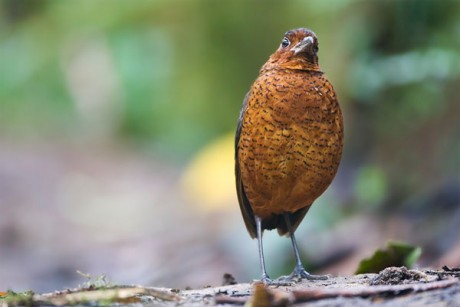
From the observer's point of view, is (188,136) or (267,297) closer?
(267,297)

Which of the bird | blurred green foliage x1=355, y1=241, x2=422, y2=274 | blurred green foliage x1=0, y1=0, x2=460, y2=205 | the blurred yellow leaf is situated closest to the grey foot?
the bird

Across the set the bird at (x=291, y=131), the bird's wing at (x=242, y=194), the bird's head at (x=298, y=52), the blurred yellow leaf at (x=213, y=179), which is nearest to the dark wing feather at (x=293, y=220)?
the bird's wing at (x=242, y=194)

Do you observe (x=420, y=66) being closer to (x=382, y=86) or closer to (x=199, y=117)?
(x=382, y=86)

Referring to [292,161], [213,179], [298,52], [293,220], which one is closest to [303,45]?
[298,52]

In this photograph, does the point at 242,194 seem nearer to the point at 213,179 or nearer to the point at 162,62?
the point at 213,179

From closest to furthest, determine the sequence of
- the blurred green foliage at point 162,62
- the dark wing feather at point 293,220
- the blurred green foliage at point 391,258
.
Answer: the blurred green foliage at point 391,258
the dark wing feather at point 293,220
the blurred green foliage at point 162,62

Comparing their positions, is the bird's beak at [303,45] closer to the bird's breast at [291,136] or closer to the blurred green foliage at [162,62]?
the bird's breast at [291,136]

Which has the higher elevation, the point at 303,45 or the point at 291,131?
the point at 303,45
